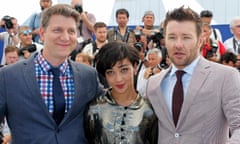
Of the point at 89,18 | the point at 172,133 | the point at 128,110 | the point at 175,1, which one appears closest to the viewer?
the point at 172,133

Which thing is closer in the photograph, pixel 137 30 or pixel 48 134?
pixel 48 134

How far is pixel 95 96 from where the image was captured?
108 inches

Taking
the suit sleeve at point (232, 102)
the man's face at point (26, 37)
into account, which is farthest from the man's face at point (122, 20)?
the suit sleeve at point (232, 102)

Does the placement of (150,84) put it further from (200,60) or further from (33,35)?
(33,35)

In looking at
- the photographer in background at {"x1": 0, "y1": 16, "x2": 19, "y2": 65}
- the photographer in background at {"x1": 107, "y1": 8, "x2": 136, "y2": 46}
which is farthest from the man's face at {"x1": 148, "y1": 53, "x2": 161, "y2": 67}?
the photographer in background at {"x1": 0, "y1": 16, "x2": 19, "y2": 65}

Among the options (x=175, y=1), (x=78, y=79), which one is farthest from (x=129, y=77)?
(x=175, y=1)

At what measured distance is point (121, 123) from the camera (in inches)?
100

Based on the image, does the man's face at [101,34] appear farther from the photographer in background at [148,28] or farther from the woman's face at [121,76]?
the woman's face at [121,76]

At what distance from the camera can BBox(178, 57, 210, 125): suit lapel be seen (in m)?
2.37

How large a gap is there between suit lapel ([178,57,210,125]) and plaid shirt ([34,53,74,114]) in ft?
2.26

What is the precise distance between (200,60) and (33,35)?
479cm

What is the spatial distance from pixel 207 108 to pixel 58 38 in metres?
0.97

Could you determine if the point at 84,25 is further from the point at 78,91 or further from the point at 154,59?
the point at 78,91

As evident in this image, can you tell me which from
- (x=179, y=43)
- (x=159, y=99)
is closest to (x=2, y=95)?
(x=159, y=99)
